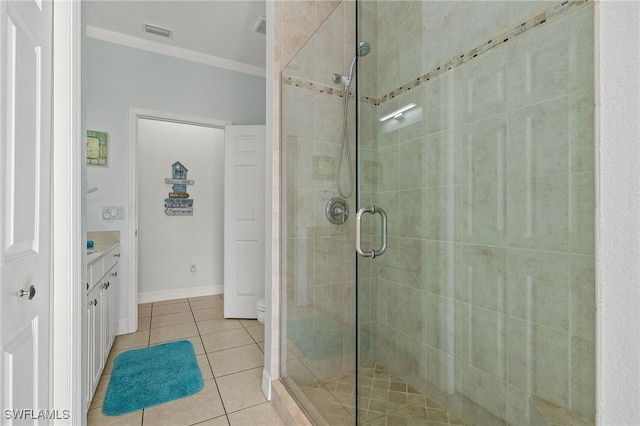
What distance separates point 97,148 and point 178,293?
204 centimetres

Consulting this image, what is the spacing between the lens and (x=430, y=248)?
1543 millimetres

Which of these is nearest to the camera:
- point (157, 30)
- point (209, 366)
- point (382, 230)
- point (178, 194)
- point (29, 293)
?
point (29, 293)

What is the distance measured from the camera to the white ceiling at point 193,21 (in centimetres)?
258

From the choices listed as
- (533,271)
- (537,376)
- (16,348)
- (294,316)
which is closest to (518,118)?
(533,271)

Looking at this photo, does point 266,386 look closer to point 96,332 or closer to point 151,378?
point 151,378

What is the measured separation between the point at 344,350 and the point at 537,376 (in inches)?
32.1

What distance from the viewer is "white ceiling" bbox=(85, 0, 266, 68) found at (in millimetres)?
2578

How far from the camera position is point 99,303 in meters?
1.91

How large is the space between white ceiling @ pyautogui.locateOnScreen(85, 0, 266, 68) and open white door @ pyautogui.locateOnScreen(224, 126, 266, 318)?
0.83 meters

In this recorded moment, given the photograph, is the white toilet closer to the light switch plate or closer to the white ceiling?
the light switch plate

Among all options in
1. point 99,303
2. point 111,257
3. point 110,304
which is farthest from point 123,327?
point 99,303

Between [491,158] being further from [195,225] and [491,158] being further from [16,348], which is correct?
[195,225]

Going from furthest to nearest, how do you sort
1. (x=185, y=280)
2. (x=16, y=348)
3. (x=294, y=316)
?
(x=185, y=280) < (x=294, y=316) < (x=16, y=348)
